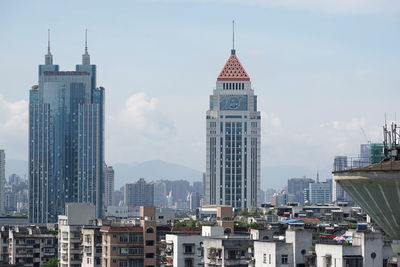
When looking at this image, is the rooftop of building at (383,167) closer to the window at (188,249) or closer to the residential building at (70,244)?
the window at (188,249)

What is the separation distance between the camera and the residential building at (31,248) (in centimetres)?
15538

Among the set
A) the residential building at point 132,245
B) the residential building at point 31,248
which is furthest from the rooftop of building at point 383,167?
the residential building at point 31,248

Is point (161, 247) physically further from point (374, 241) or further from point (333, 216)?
point (333, 216)

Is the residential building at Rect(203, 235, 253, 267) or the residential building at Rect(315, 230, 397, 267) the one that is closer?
the residential building at Rect(315, 230, 397, 267)

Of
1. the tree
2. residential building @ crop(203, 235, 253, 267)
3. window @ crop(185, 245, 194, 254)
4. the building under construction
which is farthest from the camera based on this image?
the tree


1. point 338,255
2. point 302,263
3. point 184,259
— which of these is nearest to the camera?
point 338,255

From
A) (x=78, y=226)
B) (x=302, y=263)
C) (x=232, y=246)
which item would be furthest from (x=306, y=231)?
(x=78, y=226)

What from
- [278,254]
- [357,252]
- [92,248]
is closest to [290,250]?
[278,254]

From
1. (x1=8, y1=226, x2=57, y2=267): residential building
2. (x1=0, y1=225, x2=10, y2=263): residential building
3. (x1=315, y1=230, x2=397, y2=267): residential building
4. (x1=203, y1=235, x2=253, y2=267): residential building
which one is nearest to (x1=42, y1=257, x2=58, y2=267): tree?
(x1=8, y1=226, x2=57, y2=267): residential building

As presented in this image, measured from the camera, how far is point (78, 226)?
147000 millimetres

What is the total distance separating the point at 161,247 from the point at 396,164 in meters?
58.5

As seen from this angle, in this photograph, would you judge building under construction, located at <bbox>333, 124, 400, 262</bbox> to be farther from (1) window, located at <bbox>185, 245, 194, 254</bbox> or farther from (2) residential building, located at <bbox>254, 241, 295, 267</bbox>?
(1) window, located at <bbox>185, 245, 194, 254</bbox>

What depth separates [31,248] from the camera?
156 m

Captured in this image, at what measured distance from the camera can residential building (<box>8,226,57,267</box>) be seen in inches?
6117
